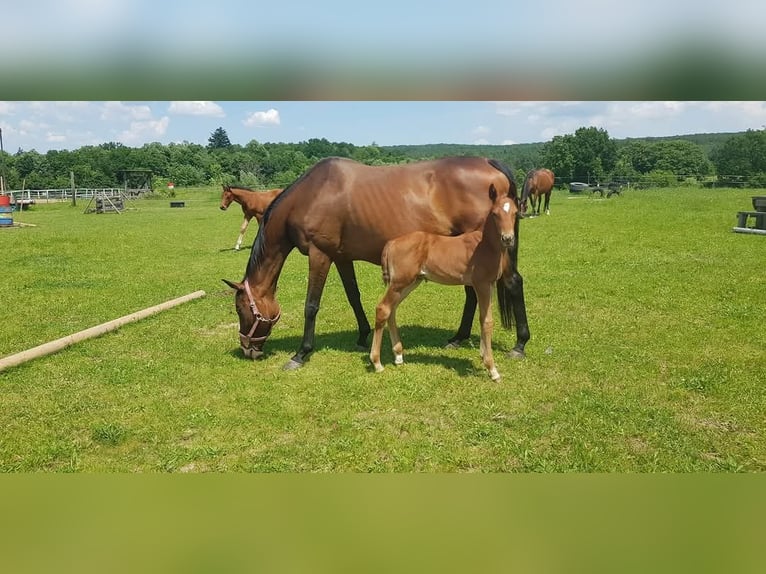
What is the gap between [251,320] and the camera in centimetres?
645

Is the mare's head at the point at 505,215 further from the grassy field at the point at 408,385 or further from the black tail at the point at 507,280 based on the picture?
the grassy field at the point at 408,385

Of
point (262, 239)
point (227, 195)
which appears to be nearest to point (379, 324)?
point (262, 239)

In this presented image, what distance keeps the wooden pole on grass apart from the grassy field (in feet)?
0.38

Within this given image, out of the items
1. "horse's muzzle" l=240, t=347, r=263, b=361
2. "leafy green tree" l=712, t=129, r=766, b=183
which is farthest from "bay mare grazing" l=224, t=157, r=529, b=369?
"leafy green tree" l=712, t=129, r=766, b=183

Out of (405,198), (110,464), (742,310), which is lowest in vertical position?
(110,464)

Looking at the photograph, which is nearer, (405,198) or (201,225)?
(405,198)

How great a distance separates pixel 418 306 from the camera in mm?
9195

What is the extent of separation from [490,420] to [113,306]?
24.1 ft

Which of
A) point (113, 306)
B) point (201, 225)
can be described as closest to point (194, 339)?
point (113, 306)

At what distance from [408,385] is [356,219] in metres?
2.06

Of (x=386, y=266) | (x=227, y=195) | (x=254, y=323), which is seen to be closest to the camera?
(x=386, y=266)

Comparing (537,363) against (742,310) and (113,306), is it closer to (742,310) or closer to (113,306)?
(742,310)

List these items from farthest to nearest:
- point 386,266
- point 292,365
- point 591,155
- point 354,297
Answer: point 591,155 → point 354,297 → point 292,365 → point 386,266

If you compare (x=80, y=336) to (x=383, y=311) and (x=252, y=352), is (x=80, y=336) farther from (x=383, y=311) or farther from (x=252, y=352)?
(x=383, y=311)
